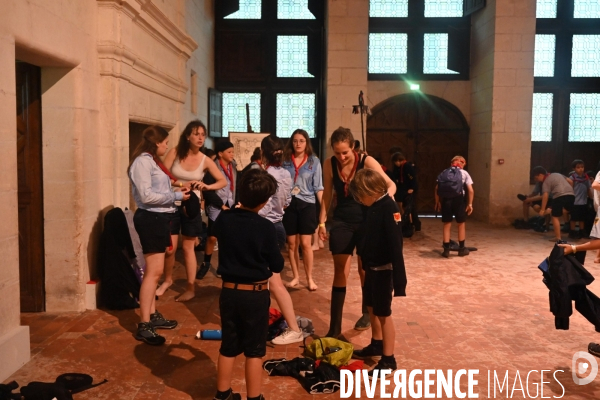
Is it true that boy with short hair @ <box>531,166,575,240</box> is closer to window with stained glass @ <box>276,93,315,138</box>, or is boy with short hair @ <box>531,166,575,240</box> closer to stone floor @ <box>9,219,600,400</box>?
stone floor @ <box>9,219,600,400</box>

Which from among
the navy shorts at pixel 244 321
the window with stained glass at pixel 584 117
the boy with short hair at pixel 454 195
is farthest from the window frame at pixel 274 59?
the navy shorts at pixel 244 321

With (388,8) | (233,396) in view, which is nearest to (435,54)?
(388,8)

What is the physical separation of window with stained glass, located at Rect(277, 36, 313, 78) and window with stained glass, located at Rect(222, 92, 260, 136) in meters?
0.92

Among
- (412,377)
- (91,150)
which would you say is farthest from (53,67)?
(412,377)

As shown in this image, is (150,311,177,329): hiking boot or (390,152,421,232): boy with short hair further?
(390,152,421,232): boy with short hair

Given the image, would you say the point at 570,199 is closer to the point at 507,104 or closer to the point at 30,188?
the point at 507,104

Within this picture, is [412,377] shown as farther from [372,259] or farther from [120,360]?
[120,360]

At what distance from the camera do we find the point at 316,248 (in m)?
9.28

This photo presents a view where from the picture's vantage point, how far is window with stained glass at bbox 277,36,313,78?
47.5 feet

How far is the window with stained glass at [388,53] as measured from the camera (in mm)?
14367

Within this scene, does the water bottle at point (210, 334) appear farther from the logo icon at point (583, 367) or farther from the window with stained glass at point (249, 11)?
the window with stained glass at point (249, 11)

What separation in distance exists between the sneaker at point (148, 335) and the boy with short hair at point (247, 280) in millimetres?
1405

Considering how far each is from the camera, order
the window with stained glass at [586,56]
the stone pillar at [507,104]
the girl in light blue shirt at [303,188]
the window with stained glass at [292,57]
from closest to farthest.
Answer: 1. the girl in light blue shirt at [303,188]
2. the stone pillar at [507,104]
3. the window with stained glass at [586,56]
4. the window with stained glass at [292,57]

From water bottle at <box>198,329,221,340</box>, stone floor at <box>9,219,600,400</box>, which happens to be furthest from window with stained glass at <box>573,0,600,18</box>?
water bottle at <box>198,329,221,340</box>
